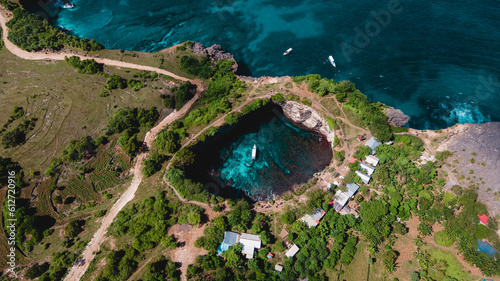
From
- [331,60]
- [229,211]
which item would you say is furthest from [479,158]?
[229,211]

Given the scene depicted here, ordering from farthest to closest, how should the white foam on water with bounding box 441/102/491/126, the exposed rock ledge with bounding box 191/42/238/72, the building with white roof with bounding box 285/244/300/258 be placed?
the exposed rock ledge with bounding box 191/42/238/72 < the white foam on water with bounding box 441/102/491/126 < the building with white roof with bounding box 285/244/300/258

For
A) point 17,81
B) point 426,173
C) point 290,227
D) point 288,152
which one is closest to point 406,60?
point 426,173

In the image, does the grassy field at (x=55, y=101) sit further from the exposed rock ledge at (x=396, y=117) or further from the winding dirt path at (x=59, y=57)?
the exposed rock ledge at (x=396, y=117)

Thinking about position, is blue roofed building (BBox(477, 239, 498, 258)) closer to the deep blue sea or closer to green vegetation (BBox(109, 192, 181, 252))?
the deep blue sea

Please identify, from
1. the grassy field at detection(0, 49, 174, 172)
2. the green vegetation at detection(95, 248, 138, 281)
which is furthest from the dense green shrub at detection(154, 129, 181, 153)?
the green vegetation at detection(95, 248, 138, 281)

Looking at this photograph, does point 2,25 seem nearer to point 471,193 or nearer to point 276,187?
point 276,187

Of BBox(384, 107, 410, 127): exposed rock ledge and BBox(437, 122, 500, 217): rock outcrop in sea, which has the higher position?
A: BBox(384, 107, 410, 127): exposed rock ledge

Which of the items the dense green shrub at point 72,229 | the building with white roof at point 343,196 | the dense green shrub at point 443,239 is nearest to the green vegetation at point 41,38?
the dense green shrub at point 72,229
